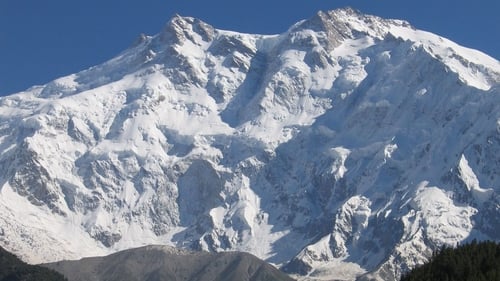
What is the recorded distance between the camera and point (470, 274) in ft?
646

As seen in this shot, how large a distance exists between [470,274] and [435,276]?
5.44 metres

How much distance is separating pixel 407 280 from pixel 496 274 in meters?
16.1

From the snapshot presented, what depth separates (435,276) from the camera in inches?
7840

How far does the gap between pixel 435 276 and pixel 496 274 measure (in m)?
13.6

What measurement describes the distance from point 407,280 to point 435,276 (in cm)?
427

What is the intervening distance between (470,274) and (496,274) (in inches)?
371

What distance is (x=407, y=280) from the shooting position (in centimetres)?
19900

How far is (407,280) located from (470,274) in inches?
372

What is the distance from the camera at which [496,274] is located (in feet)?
616
